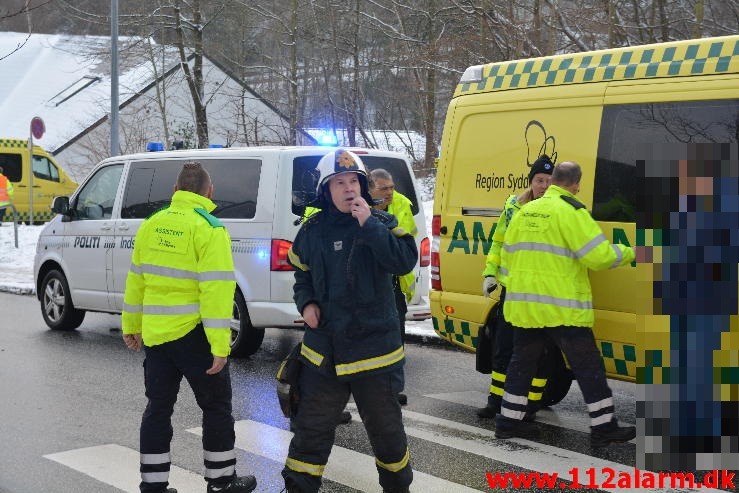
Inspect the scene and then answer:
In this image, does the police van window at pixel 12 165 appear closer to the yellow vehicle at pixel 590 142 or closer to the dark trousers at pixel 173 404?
the yellow vehicle at pixel 590 142

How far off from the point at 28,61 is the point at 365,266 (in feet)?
161

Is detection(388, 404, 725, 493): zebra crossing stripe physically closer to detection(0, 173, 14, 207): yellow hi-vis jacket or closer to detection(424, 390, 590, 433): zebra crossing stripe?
detection(424, 390, 590, 433): zebra crossing stripe

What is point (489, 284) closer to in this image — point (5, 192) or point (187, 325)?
point (187, 325)

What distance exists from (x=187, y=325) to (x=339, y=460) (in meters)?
1.50

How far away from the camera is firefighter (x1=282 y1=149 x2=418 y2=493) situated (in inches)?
162

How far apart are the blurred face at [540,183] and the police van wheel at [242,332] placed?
3.52 metres

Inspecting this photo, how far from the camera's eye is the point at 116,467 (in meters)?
5.51

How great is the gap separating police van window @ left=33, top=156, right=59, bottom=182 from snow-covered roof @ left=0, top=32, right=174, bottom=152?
31.7 ft

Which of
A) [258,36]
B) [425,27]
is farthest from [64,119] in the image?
[425,27]

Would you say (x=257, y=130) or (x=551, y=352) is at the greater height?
(x=257, y=130)

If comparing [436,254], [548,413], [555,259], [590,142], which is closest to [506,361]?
[548,413]

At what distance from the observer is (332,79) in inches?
1048

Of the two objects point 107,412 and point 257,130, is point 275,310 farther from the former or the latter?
point 257,130

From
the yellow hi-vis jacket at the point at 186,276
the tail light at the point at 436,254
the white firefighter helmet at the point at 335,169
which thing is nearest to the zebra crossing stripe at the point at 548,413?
the tail light at the point at 436,254
